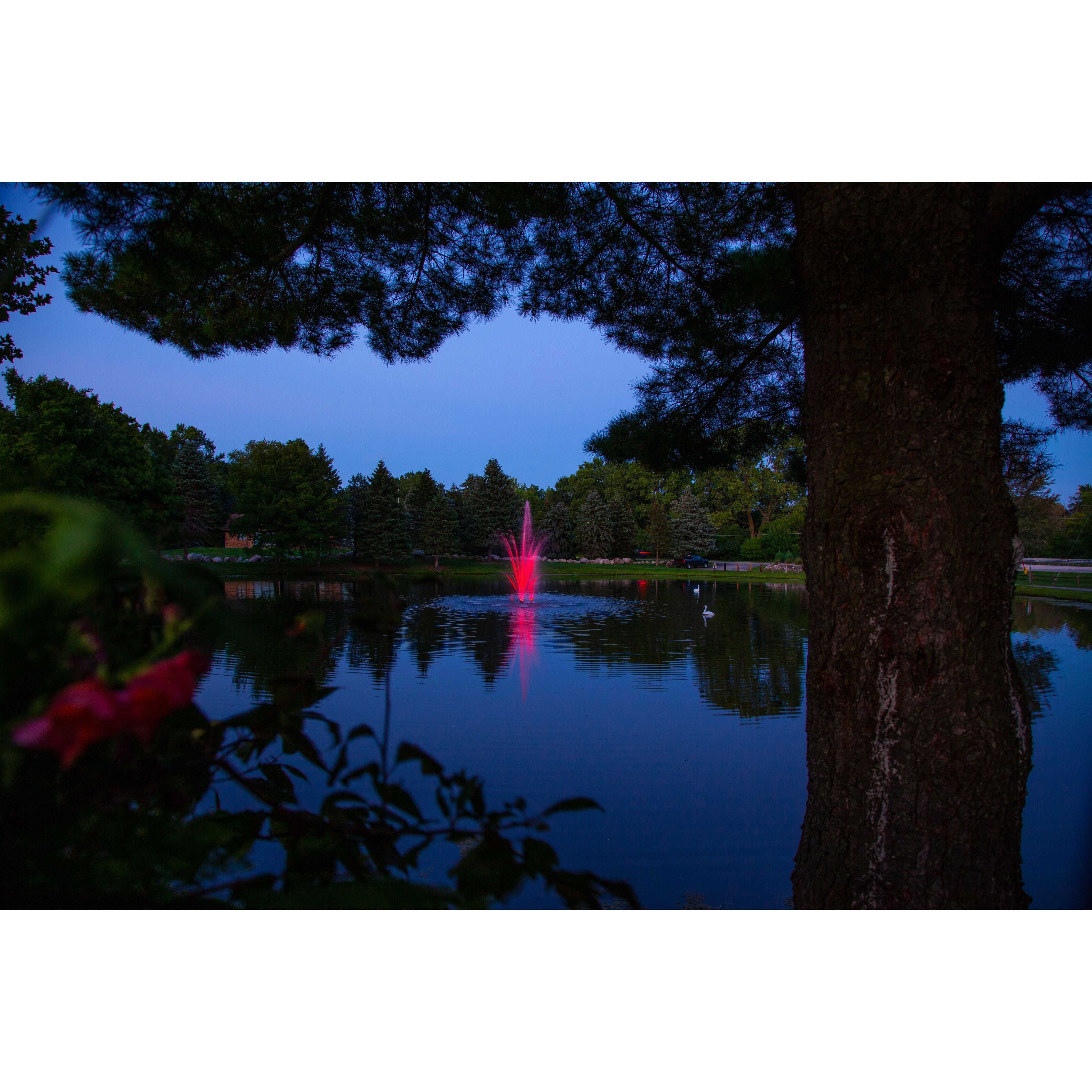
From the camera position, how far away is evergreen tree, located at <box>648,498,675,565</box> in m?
3.38

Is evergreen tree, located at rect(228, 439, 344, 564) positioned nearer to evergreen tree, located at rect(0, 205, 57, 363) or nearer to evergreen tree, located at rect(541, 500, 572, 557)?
evergreen tree, located at rect(0, 205, 57, 363)

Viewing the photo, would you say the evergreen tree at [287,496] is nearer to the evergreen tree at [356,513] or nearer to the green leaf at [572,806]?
the evergreen tree at [356,513]

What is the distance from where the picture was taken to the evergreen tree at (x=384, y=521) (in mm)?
2600

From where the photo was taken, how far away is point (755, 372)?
1804mm

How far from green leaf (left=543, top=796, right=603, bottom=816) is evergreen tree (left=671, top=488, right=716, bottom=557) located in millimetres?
2529

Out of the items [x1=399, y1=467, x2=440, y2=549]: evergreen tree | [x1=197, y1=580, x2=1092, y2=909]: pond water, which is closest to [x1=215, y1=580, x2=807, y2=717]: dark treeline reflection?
[x1=197, y1=580, x2=1092, y2=909]: pond water

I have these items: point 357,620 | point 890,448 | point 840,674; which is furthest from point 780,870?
point 357,620

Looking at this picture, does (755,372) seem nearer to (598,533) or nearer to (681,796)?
(681,796)

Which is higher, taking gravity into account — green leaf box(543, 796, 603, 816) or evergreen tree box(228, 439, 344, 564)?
evergreen tree box(228, 439, 344, 564)

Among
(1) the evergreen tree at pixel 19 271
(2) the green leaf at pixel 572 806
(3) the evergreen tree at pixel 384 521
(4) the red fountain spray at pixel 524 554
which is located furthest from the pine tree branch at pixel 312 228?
(4) the red fountain spray at pixel 524 554

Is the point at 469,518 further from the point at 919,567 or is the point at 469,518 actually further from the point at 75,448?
the point at 919,567

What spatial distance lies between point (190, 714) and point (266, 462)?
206cm

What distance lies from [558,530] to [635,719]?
6.56 ft

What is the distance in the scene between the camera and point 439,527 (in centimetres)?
A: 351
